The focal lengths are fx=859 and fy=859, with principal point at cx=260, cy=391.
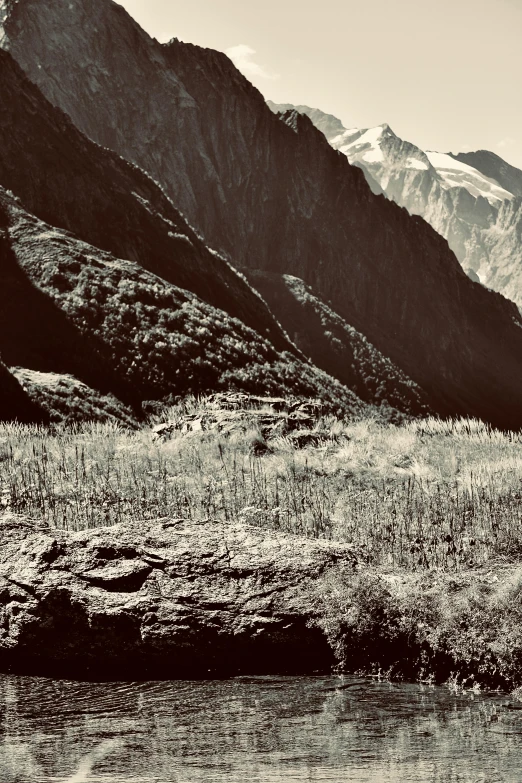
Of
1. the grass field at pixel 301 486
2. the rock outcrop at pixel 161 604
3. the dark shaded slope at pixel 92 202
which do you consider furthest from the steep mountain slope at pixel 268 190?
the rock outcrop at pixel 161 604

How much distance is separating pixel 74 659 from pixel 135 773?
2679 mm

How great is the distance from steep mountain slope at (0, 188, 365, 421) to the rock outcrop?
19.6m

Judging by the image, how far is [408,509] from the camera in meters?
11.4

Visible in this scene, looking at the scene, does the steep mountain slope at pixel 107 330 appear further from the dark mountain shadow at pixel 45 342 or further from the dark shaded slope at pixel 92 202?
the dark shaded slope at pixel 92 202

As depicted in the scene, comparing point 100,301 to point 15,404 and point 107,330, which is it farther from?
point 15,404

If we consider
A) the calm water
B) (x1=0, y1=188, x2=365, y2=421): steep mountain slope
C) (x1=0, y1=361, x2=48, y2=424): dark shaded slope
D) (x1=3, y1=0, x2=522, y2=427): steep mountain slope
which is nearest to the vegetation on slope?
the calm water

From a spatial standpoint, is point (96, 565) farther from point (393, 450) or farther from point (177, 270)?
point (177, 270)

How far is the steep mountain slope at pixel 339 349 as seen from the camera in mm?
51406

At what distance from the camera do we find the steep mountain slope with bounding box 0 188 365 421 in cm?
3034

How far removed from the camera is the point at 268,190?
2766 inches

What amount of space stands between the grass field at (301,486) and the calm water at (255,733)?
2568 mm

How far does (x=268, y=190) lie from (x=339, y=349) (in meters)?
21.9

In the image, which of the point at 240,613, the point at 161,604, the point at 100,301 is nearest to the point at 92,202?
the point at 100,301

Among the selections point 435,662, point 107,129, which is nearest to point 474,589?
point 435,662
